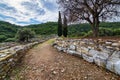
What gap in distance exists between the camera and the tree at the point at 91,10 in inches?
394

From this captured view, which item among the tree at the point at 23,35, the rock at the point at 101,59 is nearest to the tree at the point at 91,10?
the rock at the point at 101,59

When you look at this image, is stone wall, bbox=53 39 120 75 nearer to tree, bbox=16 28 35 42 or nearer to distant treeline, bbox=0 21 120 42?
distant treeline, bbox=0 21 120 42

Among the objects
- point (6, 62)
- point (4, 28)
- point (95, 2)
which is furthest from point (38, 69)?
point (4, 28)

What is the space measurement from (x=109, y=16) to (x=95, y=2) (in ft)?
8.16

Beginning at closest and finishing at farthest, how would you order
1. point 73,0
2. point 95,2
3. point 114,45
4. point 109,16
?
point 114,45 → point 95,2 → point 73,0 → point 109,16

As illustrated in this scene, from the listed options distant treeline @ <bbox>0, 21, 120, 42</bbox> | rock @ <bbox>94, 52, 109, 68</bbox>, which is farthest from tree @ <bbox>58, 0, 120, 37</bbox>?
rock @ <bbox>94, 52, 109, 68</bbox>

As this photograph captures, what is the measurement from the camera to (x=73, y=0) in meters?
10.8

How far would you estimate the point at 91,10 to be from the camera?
10406 mm

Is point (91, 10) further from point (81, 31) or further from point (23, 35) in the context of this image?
point (81, 31)

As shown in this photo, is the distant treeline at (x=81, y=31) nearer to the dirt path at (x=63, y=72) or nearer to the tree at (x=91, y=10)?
the tree at (x=91, y=10)

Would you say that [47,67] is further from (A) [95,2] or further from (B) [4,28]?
(B) [4,28]

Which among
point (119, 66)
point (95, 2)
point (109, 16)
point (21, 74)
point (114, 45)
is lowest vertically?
point (21, 74)

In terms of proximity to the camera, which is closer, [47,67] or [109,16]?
[47,67]

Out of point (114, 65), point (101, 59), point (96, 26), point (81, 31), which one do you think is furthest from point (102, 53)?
point (81, 31)
